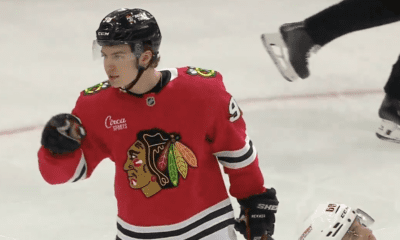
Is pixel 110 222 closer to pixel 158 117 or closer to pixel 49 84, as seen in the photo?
pixel 158 117

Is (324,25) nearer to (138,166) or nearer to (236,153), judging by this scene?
(236,153)

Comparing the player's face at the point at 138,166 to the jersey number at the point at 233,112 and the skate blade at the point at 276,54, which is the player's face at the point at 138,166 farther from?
the skate blade at the point at 276,54

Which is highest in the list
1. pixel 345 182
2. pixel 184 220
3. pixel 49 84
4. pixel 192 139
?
pixel 192 139

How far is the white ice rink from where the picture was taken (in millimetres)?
3031

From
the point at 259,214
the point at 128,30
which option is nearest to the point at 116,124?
the point at 128,30

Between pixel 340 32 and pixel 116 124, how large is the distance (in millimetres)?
1509

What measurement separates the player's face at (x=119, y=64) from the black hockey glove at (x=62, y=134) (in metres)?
0.14

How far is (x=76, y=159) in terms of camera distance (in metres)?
1.79

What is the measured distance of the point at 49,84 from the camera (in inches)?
170

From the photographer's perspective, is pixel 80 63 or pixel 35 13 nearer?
pixel 80 63

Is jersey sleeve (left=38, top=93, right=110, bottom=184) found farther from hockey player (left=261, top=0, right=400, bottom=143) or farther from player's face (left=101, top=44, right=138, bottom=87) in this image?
hockey player (left=261, top=0, right=400, bottom=143)

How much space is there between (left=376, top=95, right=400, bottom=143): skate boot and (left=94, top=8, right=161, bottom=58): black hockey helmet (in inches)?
51.3

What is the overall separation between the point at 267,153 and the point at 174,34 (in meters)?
1.68

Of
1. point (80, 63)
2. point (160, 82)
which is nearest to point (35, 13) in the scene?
point (80, 63)
